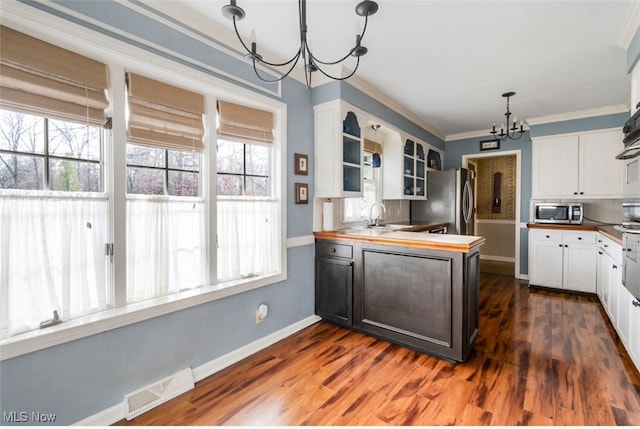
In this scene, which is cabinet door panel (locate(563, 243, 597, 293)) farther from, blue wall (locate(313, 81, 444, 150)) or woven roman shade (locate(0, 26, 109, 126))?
woven roman shade (locate(0, 26, 109, 126))

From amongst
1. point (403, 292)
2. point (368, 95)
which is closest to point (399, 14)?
Result: point (368, 95)

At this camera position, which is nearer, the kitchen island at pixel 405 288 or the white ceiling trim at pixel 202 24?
the white ceiling trim at pixel 202 24

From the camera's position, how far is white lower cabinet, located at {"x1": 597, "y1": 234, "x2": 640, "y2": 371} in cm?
219

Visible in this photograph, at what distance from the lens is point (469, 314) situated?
237cm

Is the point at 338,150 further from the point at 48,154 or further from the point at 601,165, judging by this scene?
the point at 601,165

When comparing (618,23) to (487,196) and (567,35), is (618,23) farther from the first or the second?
(487,196)

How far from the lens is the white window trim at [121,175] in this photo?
149 cm

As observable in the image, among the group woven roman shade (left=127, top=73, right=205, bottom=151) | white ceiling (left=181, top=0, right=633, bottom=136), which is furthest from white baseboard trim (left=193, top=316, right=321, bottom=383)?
white ceiling (left=181, top=0, right=633, bottom=136)

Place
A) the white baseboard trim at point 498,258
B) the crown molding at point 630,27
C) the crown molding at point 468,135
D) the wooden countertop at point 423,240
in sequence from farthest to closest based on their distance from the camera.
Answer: the white baseboard trim at point 498,258 < the crown molding at point 468,135 < the wooden countertop at point 423,240 < the crown molding at point 630,27

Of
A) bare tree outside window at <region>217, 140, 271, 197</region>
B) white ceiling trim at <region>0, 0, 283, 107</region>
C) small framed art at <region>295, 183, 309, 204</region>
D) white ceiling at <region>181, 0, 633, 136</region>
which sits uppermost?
white ceiling at <region>181, 0, 633, 136</region>

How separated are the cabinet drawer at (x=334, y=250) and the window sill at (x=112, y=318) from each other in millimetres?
881

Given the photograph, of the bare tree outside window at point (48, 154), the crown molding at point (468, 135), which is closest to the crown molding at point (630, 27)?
the crown molding at point (468, 135)

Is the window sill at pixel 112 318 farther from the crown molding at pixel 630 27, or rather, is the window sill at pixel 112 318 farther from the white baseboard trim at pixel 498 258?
the white baseboard trim at pixel 498 258

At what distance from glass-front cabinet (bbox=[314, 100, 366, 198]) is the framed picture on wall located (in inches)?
125
